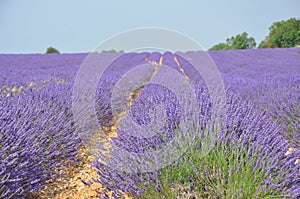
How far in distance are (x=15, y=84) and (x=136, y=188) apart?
3.49 meters

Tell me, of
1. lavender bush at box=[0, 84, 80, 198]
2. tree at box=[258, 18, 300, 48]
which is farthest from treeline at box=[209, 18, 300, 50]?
lavender bush at box=[0, 84, 80, 198]

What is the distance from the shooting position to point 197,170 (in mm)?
1443

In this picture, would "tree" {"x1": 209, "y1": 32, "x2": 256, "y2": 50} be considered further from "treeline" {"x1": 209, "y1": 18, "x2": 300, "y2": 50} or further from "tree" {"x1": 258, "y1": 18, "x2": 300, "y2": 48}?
"tree" {"x1": 258, "y1": 18, "x2": 300, "y2": 48}

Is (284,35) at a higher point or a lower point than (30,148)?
higher

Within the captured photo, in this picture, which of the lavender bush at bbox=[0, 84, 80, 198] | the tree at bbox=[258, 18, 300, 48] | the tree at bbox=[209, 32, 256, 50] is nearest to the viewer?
the lavender bush at bbox=[0, 84, 80, 198]

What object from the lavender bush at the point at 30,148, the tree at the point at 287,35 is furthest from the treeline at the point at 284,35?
the lavender bush at the point at 30,148

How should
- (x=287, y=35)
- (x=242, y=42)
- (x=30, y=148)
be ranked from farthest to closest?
(x=242, y=42) < (x=287, y=35) < (x=30, y=148)

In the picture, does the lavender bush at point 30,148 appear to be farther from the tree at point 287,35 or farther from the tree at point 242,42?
the tree at point 242,42

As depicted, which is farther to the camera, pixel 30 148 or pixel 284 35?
pixel 284 35

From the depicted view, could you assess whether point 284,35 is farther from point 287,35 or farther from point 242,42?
point 242,42

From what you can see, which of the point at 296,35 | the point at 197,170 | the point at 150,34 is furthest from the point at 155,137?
the point at 296,35

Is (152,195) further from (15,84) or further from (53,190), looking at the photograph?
(15,84)

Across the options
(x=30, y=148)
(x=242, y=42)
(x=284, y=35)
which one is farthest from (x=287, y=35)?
(x=30, y=148)

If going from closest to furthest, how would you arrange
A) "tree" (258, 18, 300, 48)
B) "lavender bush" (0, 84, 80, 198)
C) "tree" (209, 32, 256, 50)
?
"lavender bush" (0, 84, 80, 198)
"tree" (258, 18, 300, 48)
"tree" (209, 32, 256, 50)
